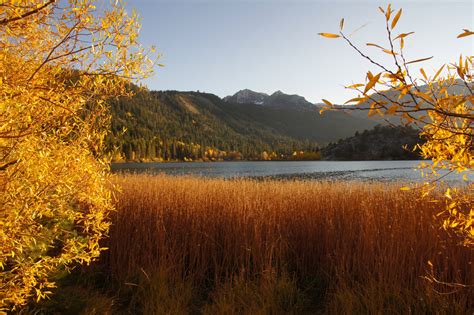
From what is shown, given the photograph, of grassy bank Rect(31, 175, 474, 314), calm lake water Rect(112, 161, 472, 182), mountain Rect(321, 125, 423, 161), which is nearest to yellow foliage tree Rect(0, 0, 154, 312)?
grassy bank Rect(31, 175, 474, 314)

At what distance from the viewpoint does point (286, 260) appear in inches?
223

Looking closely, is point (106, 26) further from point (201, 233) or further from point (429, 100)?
point (201, 233)

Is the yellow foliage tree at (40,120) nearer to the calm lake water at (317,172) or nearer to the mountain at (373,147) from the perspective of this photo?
the calm lake water at (317,172)

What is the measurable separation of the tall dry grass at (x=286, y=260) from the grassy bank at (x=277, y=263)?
0.02m

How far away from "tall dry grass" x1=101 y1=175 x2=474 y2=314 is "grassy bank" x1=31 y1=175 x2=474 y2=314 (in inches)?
0.8

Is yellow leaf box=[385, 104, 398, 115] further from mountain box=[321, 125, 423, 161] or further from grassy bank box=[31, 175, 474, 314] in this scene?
mountain box=[321, 125, 423, 161]

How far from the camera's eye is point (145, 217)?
6.33 metres

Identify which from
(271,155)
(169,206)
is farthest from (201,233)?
(271,155)

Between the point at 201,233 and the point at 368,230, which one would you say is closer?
the point at 368,230

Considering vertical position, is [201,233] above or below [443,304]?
above

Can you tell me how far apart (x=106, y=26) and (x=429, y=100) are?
2.62 metres

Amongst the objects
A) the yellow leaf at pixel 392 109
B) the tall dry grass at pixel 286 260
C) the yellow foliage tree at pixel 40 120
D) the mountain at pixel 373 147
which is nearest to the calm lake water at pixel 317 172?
the tall dry grass at pixel 286 260

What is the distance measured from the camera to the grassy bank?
14.2 feet

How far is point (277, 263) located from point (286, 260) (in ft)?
1.88
